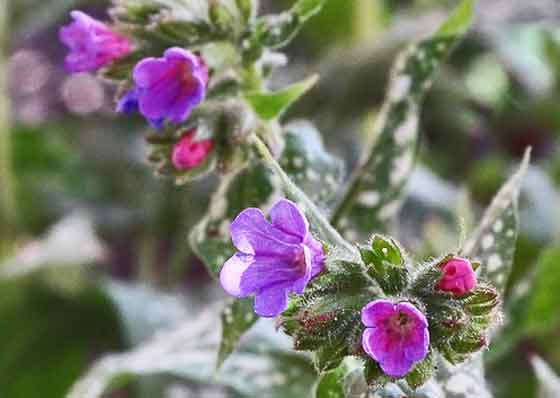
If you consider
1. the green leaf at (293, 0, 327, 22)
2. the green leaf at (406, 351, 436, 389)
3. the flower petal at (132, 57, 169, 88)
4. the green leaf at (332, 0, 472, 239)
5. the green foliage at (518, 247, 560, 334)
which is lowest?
the green foliage at (518, 247, 560, 334)

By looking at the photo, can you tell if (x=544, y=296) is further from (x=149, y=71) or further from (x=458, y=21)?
(x=149, y=71)

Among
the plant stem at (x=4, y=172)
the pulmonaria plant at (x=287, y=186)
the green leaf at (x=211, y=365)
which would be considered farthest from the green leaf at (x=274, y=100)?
the plant stem at (x=4, y=172)

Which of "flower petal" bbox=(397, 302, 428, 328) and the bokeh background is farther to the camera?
the bokeh background

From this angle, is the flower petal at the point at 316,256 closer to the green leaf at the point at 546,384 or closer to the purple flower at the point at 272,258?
the purple flower at the point at 272,258

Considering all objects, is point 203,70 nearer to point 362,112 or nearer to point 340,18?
point 362,112

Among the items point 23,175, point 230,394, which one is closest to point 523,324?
point 230,394

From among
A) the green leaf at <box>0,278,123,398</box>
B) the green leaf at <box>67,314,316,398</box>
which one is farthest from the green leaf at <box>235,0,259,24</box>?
the green leaf at <box>0,278,123,398</box>

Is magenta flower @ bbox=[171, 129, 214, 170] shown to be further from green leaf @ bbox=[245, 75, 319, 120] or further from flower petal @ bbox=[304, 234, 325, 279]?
flower petal @ bbox=[304, 234, 325, 279]
